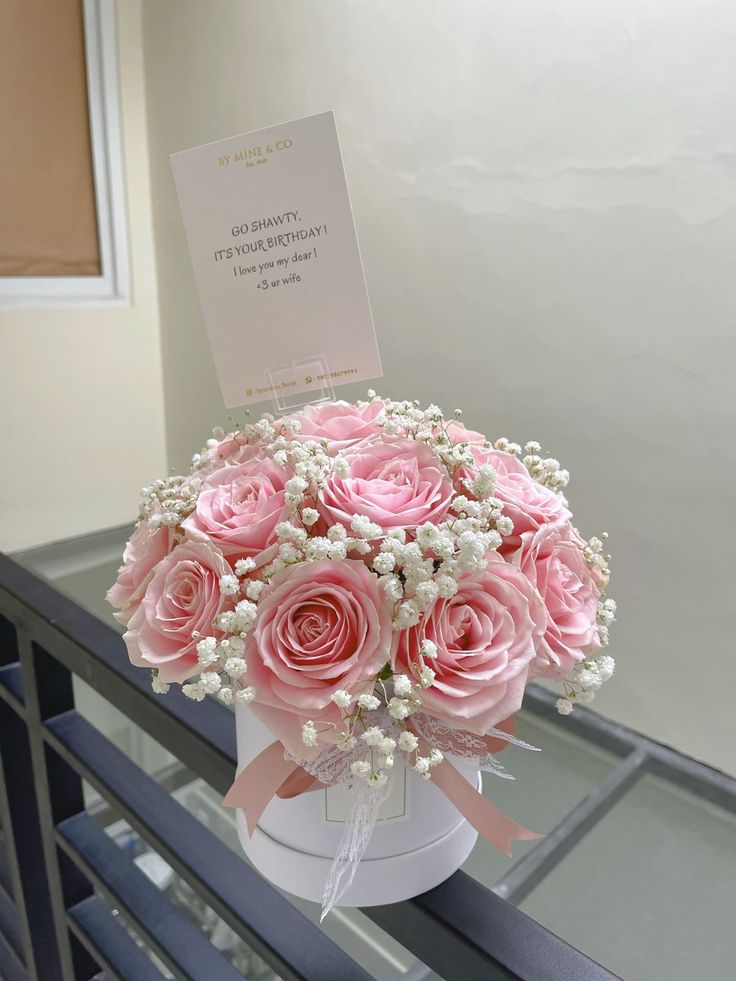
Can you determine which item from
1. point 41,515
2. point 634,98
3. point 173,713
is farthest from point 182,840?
point 41,515

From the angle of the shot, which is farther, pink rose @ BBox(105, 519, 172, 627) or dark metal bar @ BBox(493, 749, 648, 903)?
dark metal bar @ BBox(493, 749, 648, 903)

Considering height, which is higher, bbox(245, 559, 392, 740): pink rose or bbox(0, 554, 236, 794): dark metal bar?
bbox(245, 559, 392, 740): pink rose

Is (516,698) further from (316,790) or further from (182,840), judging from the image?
(182,840)

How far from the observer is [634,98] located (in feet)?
4.58

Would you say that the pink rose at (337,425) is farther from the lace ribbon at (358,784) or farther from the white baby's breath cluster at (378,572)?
the lace ribbon at (358,784)

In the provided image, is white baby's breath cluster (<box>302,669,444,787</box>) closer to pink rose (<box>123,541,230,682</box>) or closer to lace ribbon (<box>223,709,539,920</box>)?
lace ribbon (<box>223,709,539,920</box>)

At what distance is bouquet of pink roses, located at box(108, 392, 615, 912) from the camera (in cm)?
46

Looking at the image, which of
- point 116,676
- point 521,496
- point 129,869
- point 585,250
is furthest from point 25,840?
point 585,250

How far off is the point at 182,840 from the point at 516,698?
0.46m

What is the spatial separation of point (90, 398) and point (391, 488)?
2.24 meters

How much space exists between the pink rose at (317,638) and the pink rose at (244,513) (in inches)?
1.6

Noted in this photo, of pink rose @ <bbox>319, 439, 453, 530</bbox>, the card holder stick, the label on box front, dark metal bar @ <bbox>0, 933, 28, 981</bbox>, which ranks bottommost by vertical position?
dark metal bar @ <bbox>0, 933, 28, 981</bbox>

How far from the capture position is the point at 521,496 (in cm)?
54

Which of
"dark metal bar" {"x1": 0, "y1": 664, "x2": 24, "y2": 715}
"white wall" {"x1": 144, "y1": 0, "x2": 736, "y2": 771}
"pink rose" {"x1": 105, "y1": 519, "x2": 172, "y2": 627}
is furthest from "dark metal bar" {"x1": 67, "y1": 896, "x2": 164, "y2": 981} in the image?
"white wall" {"x1": 144, "y1": 0, "x2": 736, "y2": 771}
